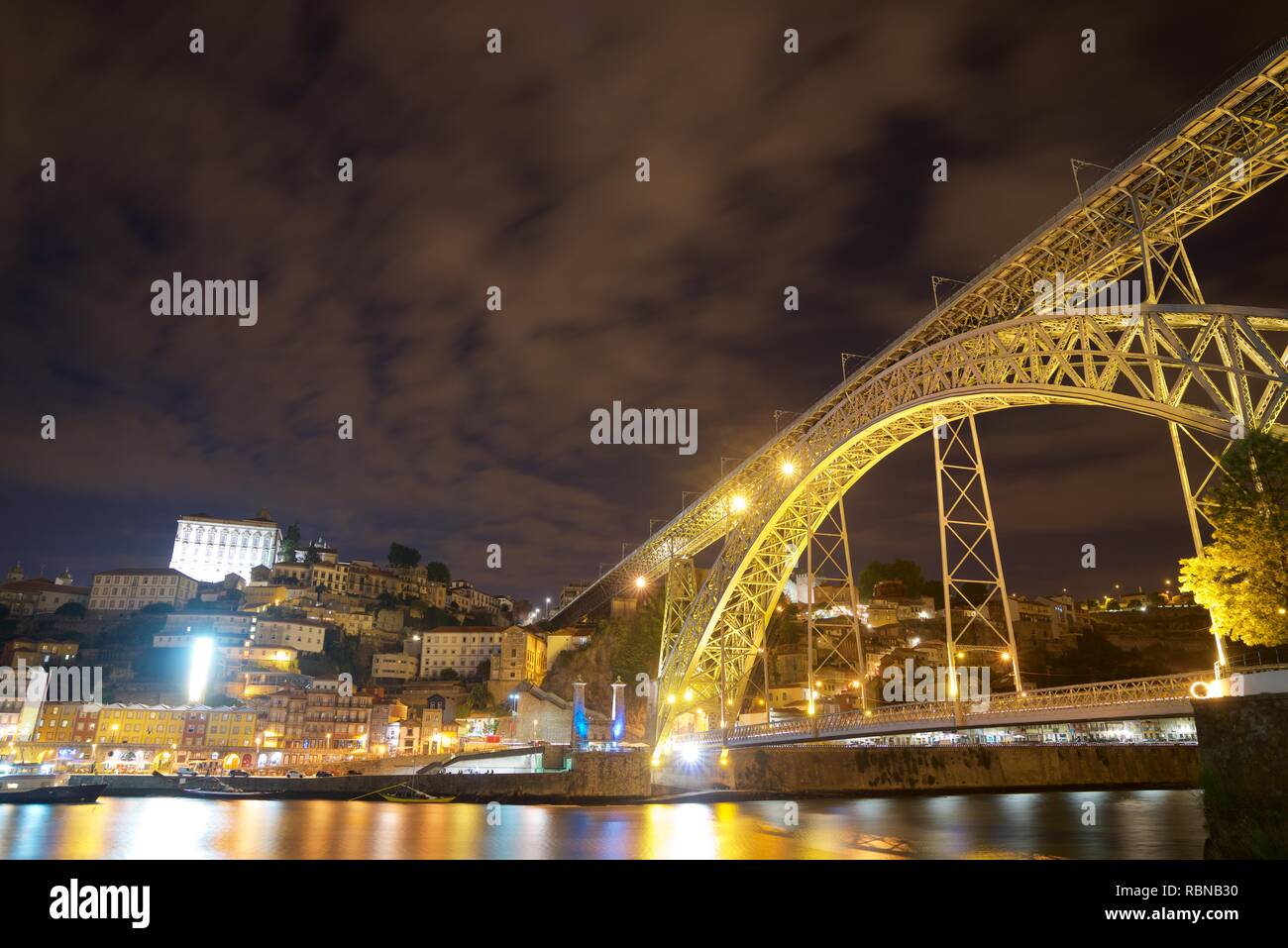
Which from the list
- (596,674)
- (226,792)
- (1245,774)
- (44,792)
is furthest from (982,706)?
(44,792)

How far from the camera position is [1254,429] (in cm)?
1198

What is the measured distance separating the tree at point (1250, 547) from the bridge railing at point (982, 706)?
188 cm

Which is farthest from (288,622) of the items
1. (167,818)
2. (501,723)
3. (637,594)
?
(167,818)

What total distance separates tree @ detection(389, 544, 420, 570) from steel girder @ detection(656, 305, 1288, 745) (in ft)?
238

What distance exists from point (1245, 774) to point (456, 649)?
7531 centimetres

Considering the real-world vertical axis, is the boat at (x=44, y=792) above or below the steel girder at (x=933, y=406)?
below

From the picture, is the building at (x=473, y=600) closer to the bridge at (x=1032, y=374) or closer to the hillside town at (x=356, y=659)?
the hillside town at (x=356, y=659)

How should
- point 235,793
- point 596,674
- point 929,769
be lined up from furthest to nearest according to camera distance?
point 596,674, point 235,793, point 929,769

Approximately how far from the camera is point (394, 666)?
78562 mm

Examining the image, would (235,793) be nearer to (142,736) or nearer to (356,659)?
(142,736)

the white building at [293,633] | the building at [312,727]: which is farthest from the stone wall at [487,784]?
the white building at [293,633]

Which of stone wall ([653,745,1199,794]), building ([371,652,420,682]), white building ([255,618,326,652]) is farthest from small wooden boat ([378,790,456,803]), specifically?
building ([371,652,420,682])

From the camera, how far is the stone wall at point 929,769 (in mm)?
33656
